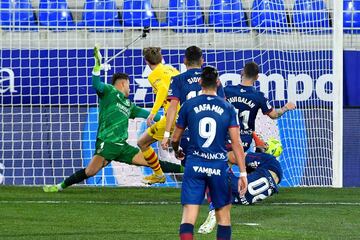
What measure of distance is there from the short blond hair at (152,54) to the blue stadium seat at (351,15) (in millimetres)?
7995

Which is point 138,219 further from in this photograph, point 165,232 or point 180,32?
point 180,32

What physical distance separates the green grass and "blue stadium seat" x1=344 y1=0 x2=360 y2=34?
17.3 ft

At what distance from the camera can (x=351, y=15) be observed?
2319 cm

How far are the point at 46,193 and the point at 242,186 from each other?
8.38 metres

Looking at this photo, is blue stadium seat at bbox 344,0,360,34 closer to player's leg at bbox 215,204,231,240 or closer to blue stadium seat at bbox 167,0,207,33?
blue stadium seat at bbox 167,0,207,33

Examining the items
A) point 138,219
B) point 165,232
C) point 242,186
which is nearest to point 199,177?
point 242,186

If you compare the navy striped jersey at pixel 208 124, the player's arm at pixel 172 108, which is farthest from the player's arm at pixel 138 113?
the navy striped jersey at pixel 208 124

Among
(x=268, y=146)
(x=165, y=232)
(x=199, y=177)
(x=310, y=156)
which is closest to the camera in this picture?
(x=199, y=177)

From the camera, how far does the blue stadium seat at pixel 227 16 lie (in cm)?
2137

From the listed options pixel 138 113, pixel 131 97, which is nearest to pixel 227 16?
pixel 131 97

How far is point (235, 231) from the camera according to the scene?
1220 centimetres

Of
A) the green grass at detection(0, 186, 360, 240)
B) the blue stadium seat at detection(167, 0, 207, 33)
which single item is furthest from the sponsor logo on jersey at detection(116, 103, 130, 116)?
the blue stadium seat at detection(167, 0, 207, 33)

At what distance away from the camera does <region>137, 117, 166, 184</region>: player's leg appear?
53.9 feet

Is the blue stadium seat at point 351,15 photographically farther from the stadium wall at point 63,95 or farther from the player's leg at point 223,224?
the player's leg at point 223,224
